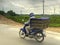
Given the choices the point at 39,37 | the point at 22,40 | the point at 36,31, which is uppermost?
the point at 36,31

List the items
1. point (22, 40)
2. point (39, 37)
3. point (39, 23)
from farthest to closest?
point (22, 40), point (39, 23), point (39, 37)

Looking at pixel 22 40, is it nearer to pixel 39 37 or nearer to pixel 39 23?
Result: pixel 39 37

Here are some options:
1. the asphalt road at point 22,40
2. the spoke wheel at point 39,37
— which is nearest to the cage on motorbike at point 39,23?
the spoke wheel at point 39,37

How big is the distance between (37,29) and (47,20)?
767 millimetres

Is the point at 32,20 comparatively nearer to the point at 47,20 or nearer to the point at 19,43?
the point at 47,20

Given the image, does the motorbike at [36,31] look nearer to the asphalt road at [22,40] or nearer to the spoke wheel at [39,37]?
the spoke wheel at [39,37]

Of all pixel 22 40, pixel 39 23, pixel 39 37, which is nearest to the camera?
pixel 39 37

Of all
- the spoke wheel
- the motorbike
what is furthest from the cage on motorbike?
the spoke wheel

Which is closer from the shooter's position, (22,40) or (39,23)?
(39,23)

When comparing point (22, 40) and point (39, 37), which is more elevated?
point (39, 37)

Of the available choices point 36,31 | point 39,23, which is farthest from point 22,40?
point 39,23

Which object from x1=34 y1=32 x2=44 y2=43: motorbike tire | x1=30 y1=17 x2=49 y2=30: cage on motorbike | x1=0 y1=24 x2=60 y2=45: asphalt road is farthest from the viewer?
x1=30 y1=17 x2=49 y2=30: cage on motorbike

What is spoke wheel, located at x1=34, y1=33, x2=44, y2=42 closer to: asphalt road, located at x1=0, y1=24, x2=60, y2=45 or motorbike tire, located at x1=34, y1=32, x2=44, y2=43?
motorbike tire, located at x1=34, y1=32, x2=44, y2=43

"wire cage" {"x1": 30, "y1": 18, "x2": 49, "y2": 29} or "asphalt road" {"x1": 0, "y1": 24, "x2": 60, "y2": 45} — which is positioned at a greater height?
"wire cage" {"x1": 30, "y1": 18, "x2": 49, "y2": 29}
